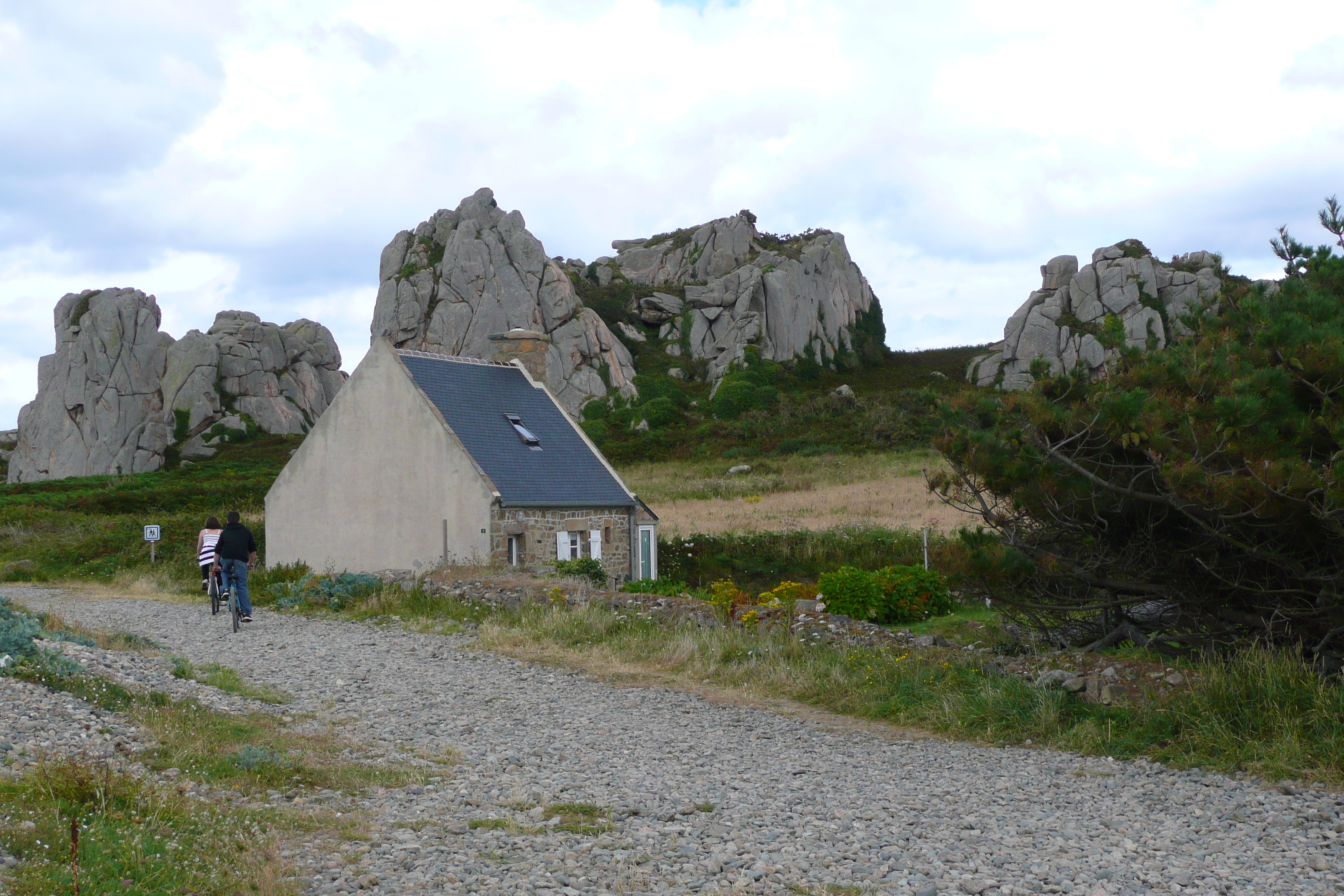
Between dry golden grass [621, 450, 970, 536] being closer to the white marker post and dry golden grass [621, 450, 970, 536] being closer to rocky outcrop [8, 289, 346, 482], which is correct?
the white marker post

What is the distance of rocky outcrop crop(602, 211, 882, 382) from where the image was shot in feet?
249

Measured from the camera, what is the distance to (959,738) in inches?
344

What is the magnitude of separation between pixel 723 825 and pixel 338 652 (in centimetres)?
858

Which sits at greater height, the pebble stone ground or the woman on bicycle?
the woman on bicycle

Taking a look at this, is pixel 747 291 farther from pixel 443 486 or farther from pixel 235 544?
pixel 235 544

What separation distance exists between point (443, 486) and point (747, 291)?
5767 cm

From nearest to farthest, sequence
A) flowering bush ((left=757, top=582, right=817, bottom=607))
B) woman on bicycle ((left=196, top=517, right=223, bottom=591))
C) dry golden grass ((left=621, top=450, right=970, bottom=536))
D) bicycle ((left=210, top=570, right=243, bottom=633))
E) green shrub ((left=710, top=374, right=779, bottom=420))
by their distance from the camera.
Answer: bicycle ((left=210, top=570, right=243, bottom=633)) < flowering bush ((left=757, top=582, right=817, bottom=607)) < woman on bicycle ((left=196, top=517, right=223, bottom=591)) < dry golden grass ((left=621, top=450, right=970, bottom=536)) < green shrub ((left=710, top=374, right=779, bottom=420))

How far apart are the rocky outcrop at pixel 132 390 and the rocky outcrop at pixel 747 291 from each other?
28.9 meters

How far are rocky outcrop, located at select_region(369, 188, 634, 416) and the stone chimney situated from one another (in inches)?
1554

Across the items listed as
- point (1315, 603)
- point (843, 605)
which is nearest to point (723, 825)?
point (1315, 603)

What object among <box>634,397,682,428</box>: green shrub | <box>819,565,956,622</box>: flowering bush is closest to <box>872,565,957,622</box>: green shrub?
<box>819,565,956,622</box>: flowering bush

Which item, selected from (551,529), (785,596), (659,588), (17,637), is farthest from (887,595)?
(17,637)

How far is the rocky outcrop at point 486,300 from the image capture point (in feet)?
220

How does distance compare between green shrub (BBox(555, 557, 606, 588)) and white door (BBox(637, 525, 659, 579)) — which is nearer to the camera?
green shrub (BBox(555, 557, 606, 588))
